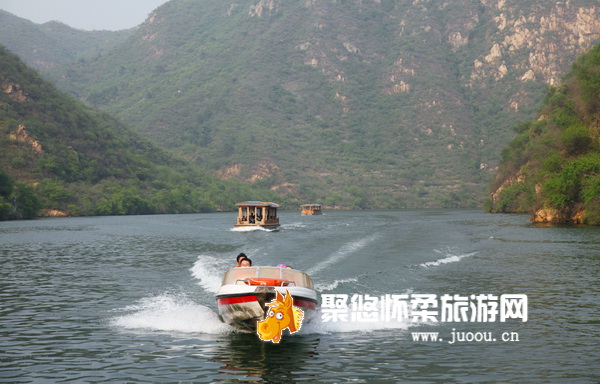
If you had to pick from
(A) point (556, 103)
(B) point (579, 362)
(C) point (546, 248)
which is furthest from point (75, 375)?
(A) point (556, 103)

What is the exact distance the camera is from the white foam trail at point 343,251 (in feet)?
129

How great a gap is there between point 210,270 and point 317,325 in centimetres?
1732

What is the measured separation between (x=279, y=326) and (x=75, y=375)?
5687 millimetres

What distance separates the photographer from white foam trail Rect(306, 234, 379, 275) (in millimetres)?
39312

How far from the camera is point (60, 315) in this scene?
74.2 feet

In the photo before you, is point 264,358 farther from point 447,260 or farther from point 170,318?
point 447,260

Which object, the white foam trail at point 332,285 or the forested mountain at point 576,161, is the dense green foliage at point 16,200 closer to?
the forested mountain at point 576,161

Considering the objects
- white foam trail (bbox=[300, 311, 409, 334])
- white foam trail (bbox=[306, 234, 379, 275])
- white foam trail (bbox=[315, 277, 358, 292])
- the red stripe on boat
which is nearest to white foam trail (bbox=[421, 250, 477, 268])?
white foam trail (bbox=[306, 234, 379, 275])

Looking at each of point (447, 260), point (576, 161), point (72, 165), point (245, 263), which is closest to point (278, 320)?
point (245, 263)

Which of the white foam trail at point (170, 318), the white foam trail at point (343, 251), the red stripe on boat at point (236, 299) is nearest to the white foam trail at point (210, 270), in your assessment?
the white foam trail at point (170, 318)

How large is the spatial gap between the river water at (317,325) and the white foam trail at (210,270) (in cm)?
14

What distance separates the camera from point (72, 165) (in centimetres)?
13900

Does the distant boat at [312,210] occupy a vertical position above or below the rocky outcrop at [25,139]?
below

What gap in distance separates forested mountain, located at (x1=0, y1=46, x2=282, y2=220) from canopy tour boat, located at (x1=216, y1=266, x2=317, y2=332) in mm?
90831
